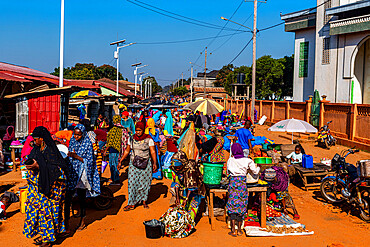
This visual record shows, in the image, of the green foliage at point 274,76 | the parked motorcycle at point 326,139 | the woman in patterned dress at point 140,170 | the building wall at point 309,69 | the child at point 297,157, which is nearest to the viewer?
the woman in patterned dress at point 140,170

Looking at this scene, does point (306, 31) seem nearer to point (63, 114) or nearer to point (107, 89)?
point (107, 89)

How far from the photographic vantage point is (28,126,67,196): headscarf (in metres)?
5.12

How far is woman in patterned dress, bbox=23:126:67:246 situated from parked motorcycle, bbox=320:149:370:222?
18.6ft

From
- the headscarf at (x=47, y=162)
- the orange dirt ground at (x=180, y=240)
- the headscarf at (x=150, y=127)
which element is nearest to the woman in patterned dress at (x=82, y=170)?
the orange dirt ground at (x=180, y=240)

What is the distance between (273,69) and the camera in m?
47.2

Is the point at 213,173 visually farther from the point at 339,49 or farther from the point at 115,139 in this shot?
the point at 339,49

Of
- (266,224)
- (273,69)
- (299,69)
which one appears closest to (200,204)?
(266,224)

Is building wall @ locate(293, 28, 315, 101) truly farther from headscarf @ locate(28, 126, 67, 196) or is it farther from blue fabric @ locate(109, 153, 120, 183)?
headscarf @ locate(28, 126, 67, 196)

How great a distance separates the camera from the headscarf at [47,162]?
16.8 feet

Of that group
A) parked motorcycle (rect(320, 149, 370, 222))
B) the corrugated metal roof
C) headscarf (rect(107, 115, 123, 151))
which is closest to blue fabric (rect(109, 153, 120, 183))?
headscarf (rect(107, 115, 123, 151))

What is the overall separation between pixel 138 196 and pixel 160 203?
29.1 inches

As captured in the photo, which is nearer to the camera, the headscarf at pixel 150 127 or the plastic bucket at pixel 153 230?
the plastic bucket at pixel 153 230

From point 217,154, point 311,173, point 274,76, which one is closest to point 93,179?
point 217,154

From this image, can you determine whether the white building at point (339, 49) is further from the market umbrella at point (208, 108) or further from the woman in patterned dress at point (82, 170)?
the woman in patterned dress at point (82, 170)
